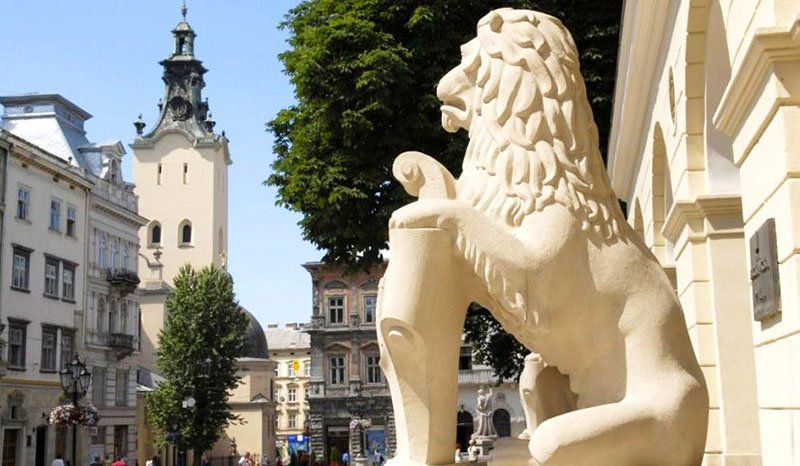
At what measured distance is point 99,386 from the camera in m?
40.7

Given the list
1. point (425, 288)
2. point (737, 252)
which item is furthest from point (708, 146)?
point (425, 288)

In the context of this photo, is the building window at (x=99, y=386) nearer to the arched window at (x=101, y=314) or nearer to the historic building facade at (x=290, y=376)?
the arched window at (x=101, y=314)

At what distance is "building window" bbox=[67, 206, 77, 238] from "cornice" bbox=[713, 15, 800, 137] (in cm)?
3691

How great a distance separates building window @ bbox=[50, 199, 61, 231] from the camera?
36.7 meters

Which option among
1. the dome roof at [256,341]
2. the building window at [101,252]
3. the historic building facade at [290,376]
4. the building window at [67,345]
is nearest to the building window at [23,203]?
the building window at [67,345]

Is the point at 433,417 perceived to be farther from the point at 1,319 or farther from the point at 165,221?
the point at 165,221

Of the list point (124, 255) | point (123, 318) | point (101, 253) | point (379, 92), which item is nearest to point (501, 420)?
point (123, 318)

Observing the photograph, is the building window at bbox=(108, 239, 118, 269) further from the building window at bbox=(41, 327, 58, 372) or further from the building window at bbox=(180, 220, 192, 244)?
the building window at bbox=(180, 220, 192, 244)

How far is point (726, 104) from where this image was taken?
15.5 ft

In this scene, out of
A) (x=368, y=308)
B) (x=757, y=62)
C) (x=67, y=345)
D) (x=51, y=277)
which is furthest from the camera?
(x=368, y=308)

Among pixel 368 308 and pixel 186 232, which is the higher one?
pixel 186 232

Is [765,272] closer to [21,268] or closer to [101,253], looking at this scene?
[21,268]

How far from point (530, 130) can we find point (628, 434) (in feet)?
3.84

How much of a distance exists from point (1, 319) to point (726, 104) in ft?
106
